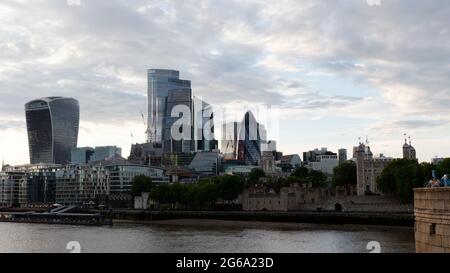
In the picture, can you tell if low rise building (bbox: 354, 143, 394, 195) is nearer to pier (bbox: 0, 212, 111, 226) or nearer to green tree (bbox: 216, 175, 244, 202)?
green tree (bbox: 216, 175, 244, 202)

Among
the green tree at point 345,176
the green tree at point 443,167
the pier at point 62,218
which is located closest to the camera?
the green tree at point 443,167

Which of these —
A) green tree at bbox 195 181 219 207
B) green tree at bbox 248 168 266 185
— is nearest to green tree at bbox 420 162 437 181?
green tree at bbox 195 181 219 207

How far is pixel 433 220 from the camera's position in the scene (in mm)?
19828

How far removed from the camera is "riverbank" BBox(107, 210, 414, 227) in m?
91.0

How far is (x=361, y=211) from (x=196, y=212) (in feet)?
126

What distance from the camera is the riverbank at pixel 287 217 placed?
91000 millimetres

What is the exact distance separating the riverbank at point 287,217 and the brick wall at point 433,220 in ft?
222

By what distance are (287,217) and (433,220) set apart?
89.3 metres

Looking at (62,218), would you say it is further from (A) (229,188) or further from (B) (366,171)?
(B) (366,171)

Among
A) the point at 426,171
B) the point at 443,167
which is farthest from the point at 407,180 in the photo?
the point at 443,167

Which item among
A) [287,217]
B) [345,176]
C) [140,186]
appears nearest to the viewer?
[287,217]

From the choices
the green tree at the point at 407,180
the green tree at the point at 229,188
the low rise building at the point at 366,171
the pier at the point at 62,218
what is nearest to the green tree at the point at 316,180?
the low rise building at the point at 366,171

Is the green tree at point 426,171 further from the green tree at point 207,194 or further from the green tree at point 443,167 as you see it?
the green tree at point 207,194
